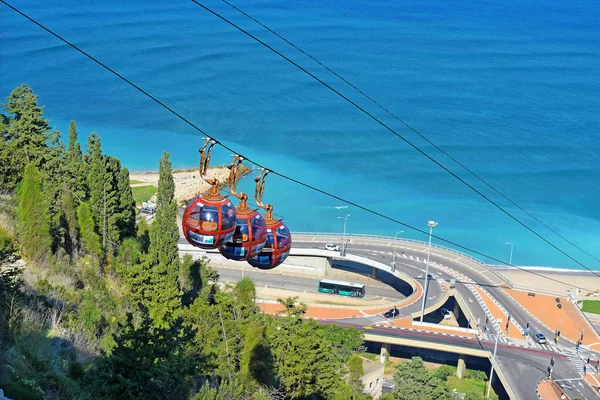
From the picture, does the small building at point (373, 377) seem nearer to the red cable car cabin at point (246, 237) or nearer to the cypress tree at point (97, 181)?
the cypress tree at point (97, 181)

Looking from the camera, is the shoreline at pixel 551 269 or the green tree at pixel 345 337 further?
the shoreline at pixel 551 269

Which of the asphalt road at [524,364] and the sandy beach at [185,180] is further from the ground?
the sandy beach at [185,180]

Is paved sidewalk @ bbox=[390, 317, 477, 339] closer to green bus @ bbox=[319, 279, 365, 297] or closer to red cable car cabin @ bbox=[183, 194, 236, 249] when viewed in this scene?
green bus @ bbox=[319, 279, 365, 297]

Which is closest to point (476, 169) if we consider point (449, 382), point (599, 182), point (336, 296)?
point (599, 182)

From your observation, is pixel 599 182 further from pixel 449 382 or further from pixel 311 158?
pixel 449 382

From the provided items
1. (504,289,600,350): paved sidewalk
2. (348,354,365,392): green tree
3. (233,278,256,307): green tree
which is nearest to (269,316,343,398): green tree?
(233,278,256,307): green tree

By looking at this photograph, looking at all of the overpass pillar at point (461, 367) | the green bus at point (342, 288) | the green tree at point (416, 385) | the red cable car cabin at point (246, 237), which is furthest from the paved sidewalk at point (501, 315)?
the red cable car cabin at point (246, 237)

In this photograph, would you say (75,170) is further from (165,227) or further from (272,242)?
(272,242)
